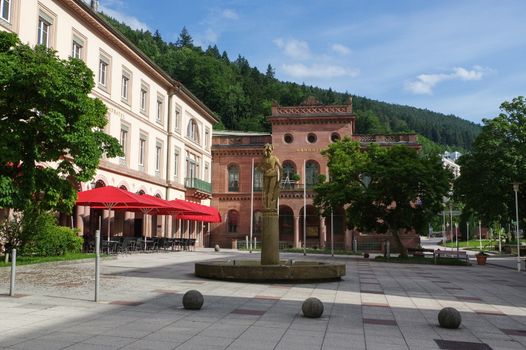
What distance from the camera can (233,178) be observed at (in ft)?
170

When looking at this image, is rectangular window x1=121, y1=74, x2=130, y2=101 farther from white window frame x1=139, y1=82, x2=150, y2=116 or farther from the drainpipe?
the drainpipe

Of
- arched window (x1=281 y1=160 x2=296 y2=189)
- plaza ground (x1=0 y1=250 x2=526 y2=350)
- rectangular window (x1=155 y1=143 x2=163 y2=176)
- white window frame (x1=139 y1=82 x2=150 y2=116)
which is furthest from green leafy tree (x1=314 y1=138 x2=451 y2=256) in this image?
arched window (x1=281 y1=160 x2=296 y2=189)

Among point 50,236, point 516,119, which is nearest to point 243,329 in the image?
point 50,236

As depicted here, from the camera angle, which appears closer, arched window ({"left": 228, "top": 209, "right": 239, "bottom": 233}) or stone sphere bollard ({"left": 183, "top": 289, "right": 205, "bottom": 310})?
stone sphere bollard ({"left": 183, "top": 289, "right": 205, "bottom": 310})

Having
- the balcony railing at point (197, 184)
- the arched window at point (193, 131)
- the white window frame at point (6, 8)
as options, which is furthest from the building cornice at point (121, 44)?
the balcony railing at point (197, 184)

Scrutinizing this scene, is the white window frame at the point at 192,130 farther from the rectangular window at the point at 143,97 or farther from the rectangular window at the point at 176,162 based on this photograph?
the rectangular window at the point at 143,97

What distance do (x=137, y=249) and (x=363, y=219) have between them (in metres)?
13.6

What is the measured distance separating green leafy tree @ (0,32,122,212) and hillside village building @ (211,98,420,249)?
105 feet

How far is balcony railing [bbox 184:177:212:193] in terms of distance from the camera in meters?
44.9

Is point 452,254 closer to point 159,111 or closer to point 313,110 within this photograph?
point 159,111

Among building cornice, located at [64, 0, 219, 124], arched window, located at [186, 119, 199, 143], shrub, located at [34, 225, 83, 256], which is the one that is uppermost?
building cornice, located at [64, 0, 219, 124]

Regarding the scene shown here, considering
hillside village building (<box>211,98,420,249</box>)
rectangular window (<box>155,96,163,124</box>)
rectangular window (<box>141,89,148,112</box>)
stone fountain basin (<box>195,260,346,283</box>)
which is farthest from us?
hillside village building (<box>211,98,420,249</box>)

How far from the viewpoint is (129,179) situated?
33.5 meters

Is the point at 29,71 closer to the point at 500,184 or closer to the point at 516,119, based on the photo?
the point at 500,184
